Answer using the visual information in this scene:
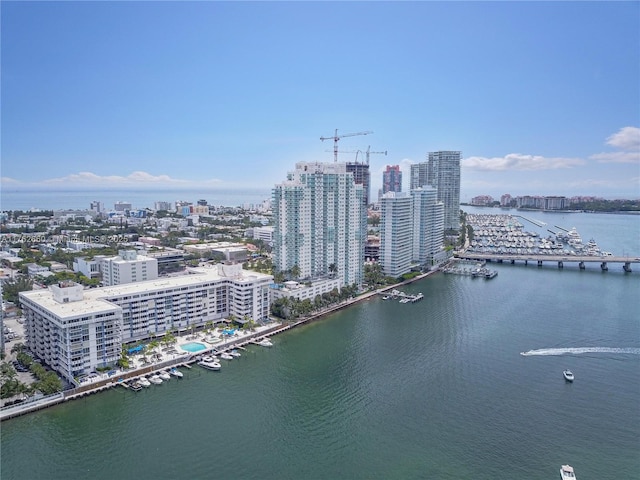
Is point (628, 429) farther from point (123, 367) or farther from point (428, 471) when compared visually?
point (123, 367)

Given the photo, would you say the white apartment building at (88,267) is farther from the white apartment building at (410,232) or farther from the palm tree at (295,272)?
the white apartment building at (410,232)

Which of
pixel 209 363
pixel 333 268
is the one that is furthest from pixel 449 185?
pixel 209 363

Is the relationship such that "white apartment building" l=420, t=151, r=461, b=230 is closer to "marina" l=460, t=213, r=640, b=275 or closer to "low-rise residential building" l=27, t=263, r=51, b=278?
"marina" l=460, t=213, r=640, b=275

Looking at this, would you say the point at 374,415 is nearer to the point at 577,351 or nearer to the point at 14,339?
the point at 577,351

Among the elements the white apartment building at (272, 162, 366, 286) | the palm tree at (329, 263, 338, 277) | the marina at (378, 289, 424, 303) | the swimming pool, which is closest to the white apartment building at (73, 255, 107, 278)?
the white apartment building at (272, 162, 366, 286)

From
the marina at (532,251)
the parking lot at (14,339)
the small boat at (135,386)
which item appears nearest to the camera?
the small boat at (135,386)

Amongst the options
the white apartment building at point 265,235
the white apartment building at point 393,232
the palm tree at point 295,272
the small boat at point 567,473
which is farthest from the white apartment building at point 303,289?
the white apartment building at point 265,235

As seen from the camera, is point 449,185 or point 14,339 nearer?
point 14,339
